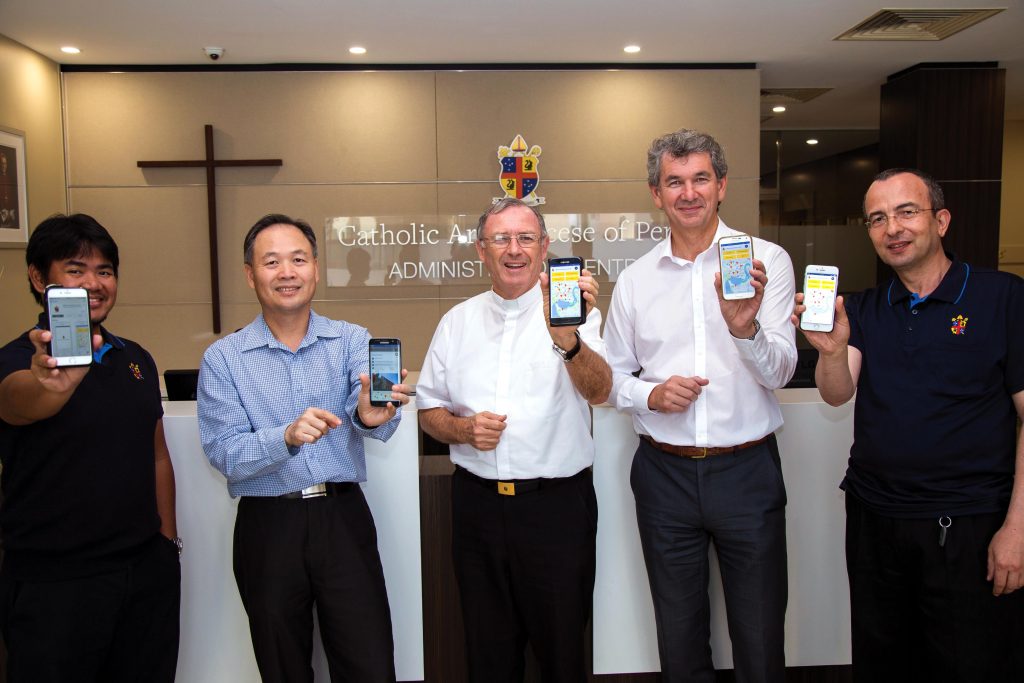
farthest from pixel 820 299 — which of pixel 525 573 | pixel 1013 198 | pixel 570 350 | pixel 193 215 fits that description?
pixel 1013 198

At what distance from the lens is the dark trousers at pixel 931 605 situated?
70.1 inches

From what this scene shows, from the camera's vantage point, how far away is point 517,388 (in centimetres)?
198

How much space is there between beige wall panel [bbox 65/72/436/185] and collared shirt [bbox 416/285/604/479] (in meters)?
3.84

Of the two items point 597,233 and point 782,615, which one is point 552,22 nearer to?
point 597,233

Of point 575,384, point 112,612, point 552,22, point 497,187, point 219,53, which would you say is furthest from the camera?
point 497,187

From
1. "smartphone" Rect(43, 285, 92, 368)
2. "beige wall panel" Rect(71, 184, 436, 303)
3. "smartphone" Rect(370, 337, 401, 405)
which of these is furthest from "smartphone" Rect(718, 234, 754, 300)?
"beige wall panel" Rect(71, 184, 436, 303)

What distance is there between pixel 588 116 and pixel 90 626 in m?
4.88

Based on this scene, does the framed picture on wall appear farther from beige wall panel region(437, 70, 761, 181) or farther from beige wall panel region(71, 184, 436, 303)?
beige wall panel region(437, 70, 761, 181)

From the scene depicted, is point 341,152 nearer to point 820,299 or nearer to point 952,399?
point 820,299

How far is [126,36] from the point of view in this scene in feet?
15.8

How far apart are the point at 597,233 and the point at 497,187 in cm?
85

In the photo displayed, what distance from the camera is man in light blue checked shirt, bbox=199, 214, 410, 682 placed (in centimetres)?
180

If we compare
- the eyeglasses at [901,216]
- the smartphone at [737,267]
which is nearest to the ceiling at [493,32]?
the eyeglasses at [901,216]

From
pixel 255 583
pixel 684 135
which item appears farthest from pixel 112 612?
pixel 684 135
